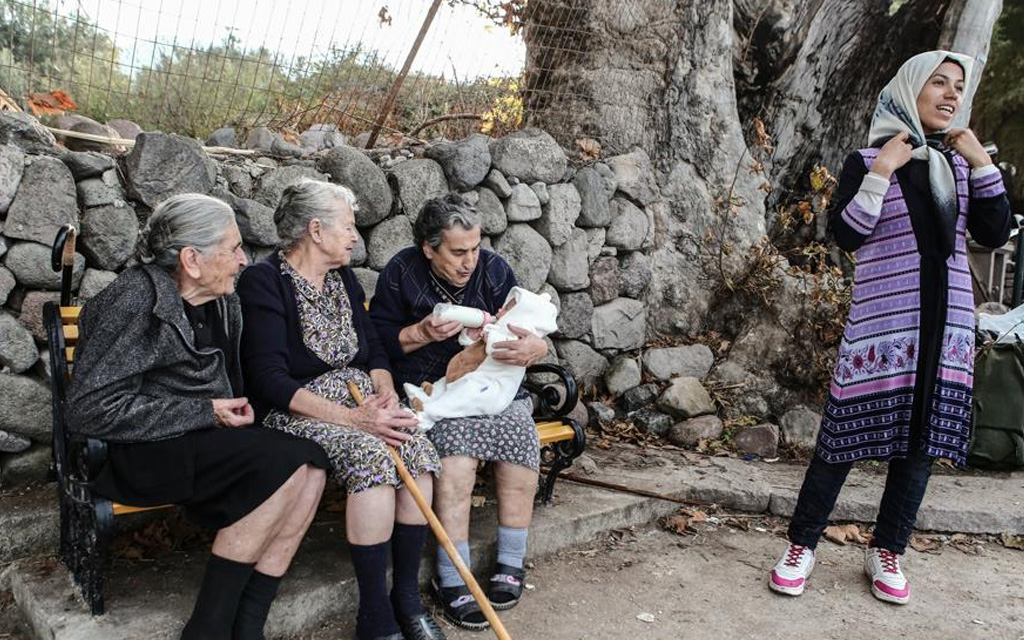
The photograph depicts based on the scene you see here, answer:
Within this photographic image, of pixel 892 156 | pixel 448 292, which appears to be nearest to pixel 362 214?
pixel 448 292

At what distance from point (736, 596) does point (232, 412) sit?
199cm

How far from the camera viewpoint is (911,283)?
303 centimetres

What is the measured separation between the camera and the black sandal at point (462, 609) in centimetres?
289

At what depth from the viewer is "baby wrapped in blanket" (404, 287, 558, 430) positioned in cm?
305

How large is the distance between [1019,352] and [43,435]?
184 inches

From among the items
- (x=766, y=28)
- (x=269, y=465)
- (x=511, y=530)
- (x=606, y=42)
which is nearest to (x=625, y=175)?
(x=606, y=42)

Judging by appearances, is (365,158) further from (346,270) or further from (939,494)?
(939,494)

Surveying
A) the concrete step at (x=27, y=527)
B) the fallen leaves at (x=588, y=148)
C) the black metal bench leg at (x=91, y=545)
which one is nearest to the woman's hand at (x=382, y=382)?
the black metal bench leg at (x=91, y=545)

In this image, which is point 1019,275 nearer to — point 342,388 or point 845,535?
point 845,535

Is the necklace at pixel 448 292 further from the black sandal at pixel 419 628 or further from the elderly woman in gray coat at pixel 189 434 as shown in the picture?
the black sandal at pixel 419 628

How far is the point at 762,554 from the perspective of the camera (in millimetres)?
3676

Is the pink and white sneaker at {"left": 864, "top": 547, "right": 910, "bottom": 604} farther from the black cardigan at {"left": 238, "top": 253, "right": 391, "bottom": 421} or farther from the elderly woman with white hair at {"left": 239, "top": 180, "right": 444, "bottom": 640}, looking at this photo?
the black cardigan at {"left": 238, "top": 253, "right": 391, "bottom": 421}

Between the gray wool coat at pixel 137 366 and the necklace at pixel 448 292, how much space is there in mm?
1069

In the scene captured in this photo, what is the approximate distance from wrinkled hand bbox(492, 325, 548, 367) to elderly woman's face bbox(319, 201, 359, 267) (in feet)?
2.09
